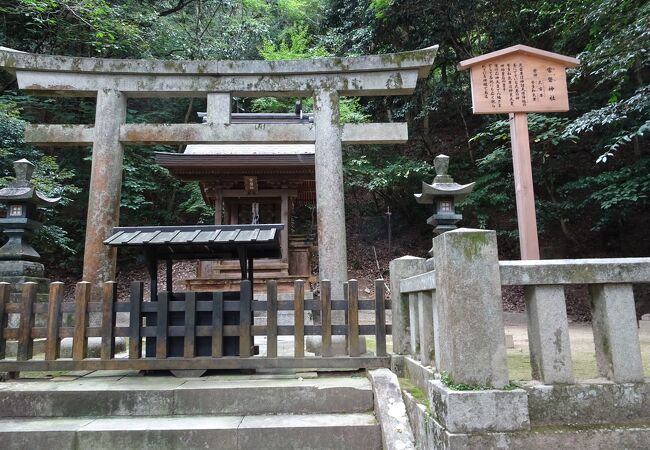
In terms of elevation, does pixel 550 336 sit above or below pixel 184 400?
above

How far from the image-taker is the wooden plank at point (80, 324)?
4.06 m

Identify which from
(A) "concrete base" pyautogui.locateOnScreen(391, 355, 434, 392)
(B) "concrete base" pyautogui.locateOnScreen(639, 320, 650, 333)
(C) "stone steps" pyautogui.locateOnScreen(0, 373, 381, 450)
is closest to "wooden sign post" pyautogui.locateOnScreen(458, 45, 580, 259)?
(A) "concrete base" pyautogui.locateOnScreen(391, 355, 434, 392)

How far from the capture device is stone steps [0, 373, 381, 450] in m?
3.14

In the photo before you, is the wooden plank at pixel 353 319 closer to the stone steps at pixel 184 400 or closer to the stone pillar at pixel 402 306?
the stone pillar at pixel 402 306

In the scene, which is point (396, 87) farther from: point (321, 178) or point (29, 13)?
point (29, 13)

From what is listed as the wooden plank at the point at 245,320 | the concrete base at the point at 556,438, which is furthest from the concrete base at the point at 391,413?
the wooden plank at the point at 245,320

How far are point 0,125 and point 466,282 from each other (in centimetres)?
1217

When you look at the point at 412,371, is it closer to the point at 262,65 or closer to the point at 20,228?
the point at 262,65

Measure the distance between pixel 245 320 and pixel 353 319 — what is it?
1086mm

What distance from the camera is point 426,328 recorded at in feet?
10.5

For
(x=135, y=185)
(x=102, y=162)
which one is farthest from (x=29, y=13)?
(x=102, y=162)

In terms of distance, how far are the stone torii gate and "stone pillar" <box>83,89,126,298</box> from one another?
0.02 m

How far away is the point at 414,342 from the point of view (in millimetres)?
3652

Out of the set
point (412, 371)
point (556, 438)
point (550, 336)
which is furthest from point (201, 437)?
point (550, 336)
